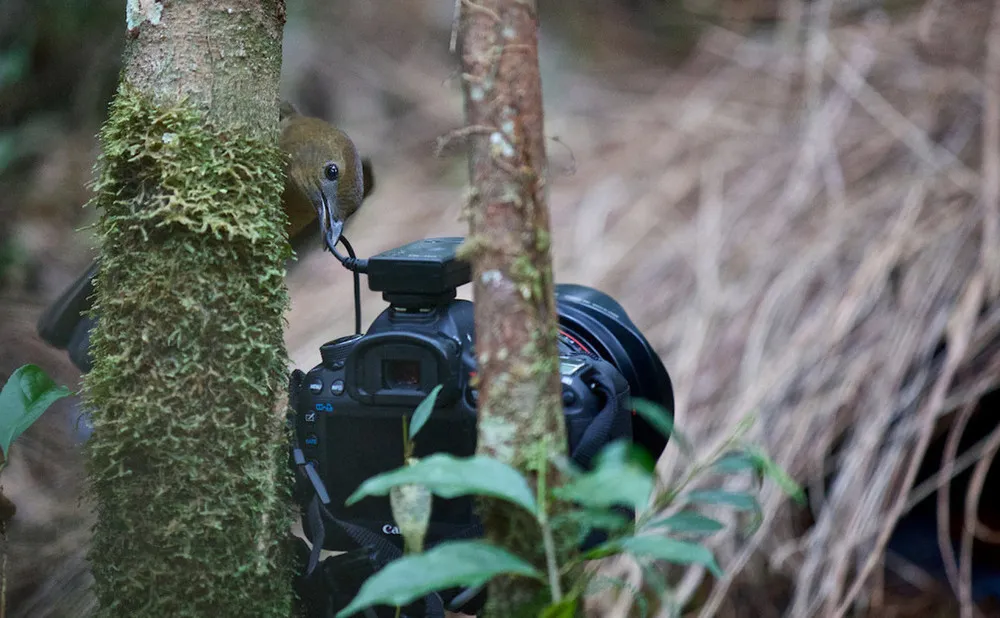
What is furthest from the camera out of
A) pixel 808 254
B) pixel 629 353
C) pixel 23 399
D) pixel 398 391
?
pixel 808 254

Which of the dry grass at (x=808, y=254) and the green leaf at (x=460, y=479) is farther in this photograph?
the dry grass at (x=808, y=254)

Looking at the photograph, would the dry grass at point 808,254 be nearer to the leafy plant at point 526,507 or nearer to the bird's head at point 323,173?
the bird's head at point 323,173

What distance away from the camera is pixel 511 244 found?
2.84 ft

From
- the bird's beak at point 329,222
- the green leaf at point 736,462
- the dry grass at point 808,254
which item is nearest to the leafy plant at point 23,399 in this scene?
the bird's beak at point 329,222

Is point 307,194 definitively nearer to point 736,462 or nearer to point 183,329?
point 183,329

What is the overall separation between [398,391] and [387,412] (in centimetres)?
3

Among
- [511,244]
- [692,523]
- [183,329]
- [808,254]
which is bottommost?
[808,254]

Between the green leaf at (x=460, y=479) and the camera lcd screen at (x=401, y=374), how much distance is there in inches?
16.7

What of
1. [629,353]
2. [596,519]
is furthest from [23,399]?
[629,353]

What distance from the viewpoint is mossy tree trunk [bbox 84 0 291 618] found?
107 cm

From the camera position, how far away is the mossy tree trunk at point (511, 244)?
2.82 ft

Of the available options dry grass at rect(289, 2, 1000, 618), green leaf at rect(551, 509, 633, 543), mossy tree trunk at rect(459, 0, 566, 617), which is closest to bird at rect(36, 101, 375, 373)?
mossy tree trunk at rect(459, 0, 566, 617)

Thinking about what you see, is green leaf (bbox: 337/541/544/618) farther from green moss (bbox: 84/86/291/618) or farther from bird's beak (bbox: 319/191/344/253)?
bird's beak (bbox: 319/191/344/253)

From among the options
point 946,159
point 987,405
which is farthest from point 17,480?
point 946,159
